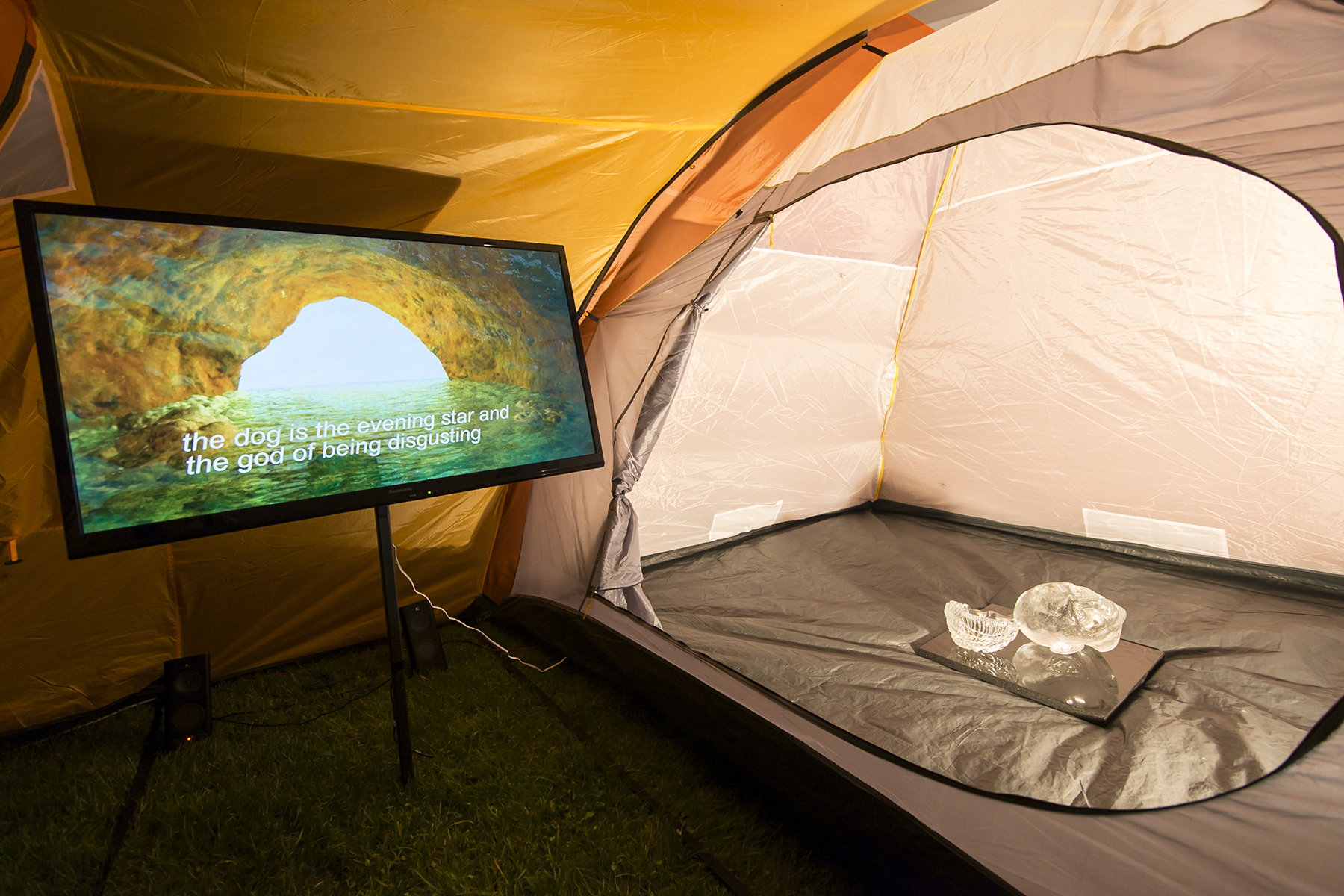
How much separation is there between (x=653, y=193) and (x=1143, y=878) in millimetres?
1601

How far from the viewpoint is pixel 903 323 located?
2.69m

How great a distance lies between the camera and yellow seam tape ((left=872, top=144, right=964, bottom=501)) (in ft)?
8.02

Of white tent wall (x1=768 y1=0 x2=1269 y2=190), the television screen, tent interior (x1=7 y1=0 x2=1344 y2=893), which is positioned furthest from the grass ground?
white tent wall (x1=768 y1=0 x2=1269 y2=190)

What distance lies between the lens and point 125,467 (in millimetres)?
979

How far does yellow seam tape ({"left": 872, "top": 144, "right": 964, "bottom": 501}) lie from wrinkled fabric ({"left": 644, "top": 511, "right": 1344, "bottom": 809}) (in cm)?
39

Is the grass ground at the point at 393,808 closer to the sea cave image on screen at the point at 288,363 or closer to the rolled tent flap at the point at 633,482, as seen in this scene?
the rolled tent flap at the point at 633,482

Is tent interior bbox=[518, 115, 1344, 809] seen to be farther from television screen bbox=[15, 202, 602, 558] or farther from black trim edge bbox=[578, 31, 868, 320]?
television screen bbox=[15, 202, 602, 558]

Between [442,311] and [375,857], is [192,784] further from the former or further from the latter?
[442,311]

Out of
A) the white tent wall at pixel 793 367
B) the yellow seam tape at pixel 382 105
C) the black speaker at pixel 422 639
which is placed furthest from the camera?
the white tent wall at pixel 793 367

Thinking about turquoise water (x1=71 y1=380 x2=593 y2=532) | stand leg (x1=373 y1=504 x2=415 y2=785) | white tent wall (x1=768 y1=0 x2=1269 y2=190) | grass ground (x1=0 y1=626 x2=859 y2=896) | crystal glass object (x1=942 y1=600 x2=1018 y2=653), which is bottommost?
grass ground (x1=0 y1=626 x2=859 y2=896)

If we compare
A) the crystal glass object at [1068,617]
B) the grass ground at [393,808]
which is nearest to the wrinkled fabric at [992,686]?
the crystal glass object at [1068,617]

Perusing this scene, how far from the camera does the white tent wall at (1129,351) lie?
1.85 meters

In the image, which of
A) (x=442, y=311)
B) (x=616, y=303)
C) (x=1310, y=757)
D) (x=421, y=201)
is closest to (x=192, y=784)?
(x=442, y=311)

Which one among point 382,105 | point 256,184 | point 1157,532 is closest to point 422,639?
point 256,184
